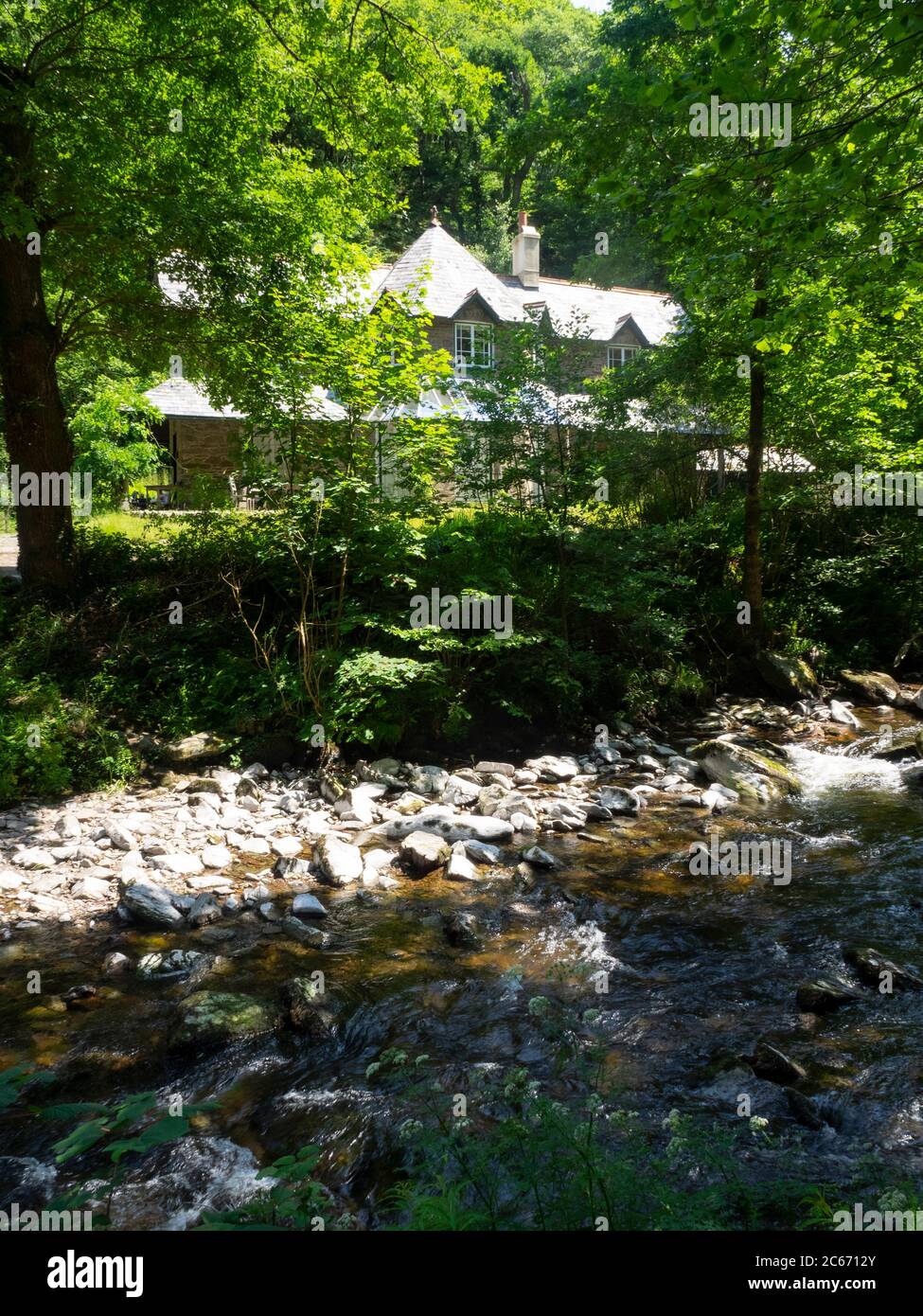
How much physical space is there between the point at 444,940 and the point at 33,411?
8233 millimetres

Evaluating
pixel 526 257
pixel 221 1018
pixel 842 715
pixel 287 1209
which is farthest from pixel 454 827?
pixel 526 257

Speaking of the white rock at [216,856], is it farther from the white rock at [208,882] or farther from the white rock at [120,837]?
the white rock at [120,837]

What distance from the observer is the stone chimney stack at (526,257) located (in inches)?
1206

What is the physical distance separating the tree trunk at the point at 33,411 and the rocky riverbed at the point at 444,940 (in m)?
3.83

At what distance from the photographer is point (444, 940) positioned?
6.14 metres

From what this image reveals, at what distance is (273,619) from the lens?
10891mm

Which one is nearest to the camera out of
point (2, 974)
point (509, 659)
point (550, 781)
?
point (2, 974)

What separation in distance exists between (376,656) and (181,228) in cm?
503

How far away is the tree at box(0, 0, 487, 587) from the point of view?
881 centimetres

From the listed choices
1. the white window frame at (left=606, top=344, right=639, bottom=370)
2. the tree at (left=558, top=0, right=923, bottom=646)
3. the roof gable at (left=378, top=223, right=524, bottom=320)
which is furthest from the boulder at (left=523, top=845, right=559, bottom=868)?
the white window frame at (left=606, top=344, right=639, bottom=370)

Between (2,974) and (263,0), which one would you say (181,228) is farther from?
(2,974)

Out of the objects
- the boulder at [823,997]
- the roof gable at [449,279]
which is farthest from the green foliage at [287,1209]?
the roof gable at [449,279]

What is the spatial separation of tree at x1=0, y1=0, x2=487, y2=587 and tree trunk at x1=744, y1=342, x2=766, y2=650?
5.62 m
